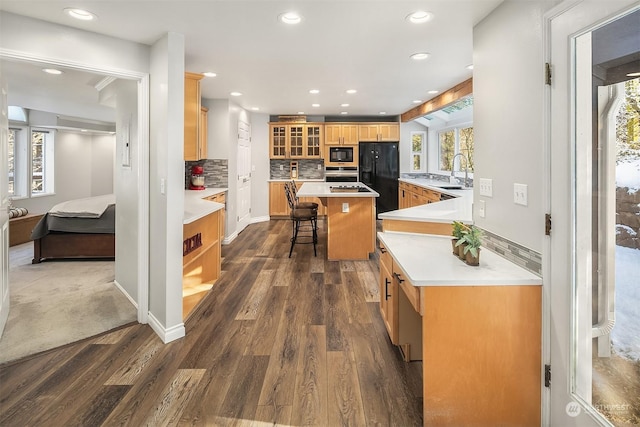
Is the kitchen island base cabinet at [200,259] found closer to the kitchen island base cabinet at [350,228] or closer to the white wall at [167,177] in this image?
the white wall at [167,177]

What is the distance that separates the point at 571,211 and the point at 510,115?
683mm

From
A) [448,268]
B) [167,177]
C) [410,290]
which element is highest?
[167,177]

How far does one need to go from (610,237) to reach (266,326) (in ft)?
7.57

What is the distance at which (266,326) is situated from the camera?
291cm

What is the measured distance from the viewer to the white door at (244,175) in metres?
6.76

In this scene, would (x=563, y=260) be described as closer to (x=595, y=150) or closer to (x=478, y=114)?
(x=595, y=150)

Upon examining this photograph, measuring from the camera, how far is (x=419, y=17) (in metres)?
2.54

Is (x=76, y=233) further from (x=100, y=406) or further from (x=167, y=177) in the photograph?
(x=100, y=406)

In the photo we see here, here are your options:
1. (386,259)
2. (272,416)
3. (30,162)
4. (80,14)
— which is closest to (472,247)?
A: (386,259)

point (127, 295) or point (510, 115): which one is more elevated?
point (510, 115)

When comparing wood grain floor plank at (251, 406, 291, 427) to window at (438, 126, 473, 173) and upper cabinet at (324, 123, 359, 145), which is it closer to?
window at (438, 126, 473, 173)

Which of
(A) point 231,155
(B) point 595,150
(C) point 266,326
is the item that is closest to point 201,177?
(A) point 231,155

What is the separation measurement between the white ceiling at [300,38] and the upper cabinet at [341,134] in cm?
298

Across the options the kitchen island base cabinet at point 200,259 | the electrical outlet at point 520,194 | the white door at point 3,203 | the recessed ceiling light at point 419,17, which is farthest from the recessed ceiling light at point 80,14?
the electrical outlet at point 520,194
